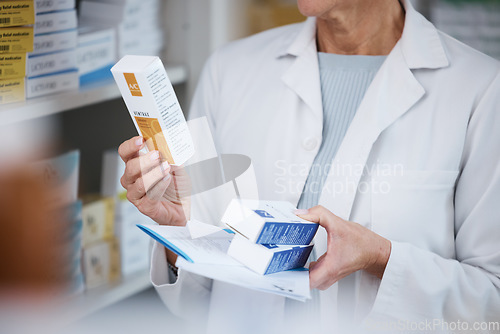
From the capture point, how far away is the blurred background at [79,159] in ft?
3.50

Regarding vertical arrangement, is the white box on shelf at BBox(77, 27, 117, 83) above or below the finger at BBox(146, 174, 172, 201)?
above

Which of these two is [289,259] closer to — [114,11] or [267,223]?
[267,223]

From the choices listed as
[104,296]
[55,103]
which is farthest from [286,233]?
[104,296]

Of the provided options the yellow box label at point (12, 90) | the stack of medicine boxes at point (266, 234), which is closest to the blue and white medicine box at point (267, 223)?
the stack of medicine boxes at point (266, 234)

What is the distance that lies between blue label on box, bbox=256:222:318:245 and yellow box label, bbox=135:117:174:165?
7.3 inches

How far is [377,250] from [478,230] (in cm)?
18

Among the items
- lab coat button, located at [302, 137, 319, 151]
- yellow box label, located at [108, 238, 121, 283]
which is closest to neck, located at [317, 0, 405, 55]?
lab coat button, located at [302, 137, 319, 151]

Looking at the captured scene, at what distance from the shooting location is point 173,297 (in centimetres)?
113

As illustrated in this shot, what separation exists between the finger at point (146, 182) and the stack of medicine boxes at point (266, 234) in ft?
0.41

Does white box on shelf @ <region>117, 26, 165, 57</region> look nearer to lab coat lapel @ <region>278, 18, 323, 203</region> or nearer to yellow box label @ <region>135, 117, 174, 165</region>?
lab coat lapel @ <region>278, 18, 323, 203</region>

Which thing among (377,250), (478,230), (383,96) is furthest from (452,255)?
(383,96)

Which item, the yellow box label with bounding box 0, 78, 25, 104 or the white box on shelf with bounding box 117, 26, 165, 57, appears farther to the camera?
the white box on shelf with bounding box 117, 26, 165, 57

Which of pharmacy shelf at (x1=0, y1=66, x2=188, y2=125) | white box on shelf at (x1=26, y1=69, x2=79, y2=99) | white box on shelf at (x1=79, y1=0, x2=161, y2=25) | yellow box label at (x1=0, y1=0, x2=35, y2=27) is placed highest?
yellow box label at (x1=0, y1=0, x2=35, y2=27)

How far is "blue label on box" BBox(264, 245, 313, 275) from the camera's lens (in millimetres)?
814
